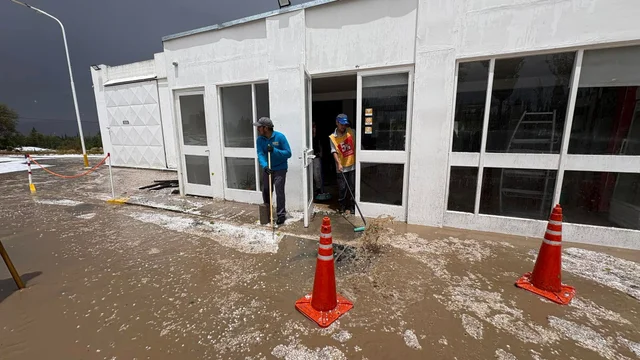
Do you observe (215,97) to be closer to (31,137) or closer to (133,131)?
(133,131)

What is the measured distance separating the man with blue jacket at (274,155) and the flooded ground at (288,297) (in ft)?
1.90

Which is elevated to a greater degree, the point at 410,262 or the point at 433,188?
the point at 433,188

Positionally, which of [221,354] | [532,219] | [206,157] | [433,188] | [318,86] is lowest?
[221,354]

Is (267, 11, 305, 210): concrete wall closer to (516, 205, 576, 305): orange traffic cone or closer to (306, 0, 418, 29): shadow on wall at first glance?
(306, 0, 418, 29): shadow on wall

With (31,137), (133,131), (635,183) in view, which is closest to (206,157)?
(635,183)

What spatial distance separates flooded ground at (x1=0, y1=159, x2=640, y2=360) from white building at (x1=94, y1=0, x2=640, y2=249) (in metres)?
0.58

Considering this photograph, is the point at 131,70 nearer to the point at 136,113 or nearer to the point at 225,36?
the point at 136,113

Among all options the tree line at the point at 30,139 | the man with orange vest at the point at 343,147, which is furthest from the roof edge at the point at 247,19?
the tree line at the point at 30,139

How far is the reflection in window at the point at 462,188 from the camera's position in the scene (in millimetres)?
3953

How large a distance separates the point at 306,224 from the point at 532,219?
3430mm

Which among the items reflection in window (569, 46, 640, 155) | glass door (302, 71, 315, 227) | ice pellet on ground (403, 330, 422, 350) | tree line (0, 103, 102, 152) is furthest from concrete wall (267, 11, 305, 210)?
tree line (0, 103, 102, 152)

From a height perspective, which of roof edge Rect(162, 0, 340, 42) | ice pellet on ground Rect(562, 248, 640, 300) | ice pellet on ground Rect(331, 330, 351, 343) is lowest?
ice pellet on ground Rect(331, 330, 351, 343)

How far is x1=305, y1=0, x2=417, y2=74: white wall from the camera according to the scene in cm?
390

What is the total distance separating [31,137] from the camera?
23.0 meters
